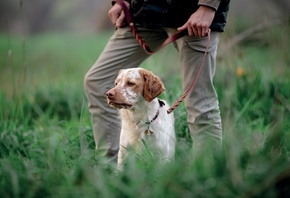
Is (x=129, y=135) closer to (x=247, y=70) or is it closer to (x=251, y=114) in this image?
(x=251, y=114)

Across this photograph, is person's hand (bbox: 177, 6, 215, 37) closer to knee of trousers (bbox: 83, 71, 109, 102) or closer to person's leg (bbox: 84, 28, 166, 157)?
person's leg (bbox: 84, 28, 166, 157)

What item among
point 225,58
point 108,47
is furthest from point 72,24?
point 108,47

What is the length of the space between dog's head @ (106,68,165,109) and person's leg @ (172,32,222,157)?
0.26 m

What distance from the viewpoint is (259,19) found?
405 inches

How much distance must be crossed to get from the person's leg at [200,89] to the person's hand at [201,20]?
0.57 ft

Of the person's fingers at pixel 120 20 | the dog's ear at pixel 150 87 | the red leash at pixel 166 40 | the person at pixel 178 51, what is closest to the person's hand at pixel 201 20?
the person at pixel 178 51

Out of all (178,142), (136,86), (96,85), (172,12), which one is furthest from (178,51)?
(178,142)

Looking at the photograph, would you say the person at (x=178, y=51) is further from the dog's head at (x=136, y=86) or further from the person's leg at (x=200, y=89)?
the dog's head at (x=136, y=86)

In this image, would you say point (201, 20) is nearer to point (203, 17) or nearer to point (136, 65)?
point (203, 17)

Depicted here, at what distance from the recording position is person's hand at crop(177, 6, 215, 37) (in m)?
3.19

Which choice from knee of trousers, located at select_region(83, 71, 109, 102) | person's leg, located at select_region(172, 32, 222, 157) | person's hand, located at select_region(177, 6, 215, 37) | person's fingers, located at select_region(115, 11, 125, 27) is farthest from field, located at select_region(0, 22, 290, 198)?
person's fingers, located at select_region(115, 11, 125, 27)

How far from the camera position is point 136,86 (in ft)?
11.2

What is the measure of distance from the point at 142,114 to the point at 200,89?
0.48 metres

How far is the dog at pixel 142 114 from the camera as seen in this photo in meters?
3.40
